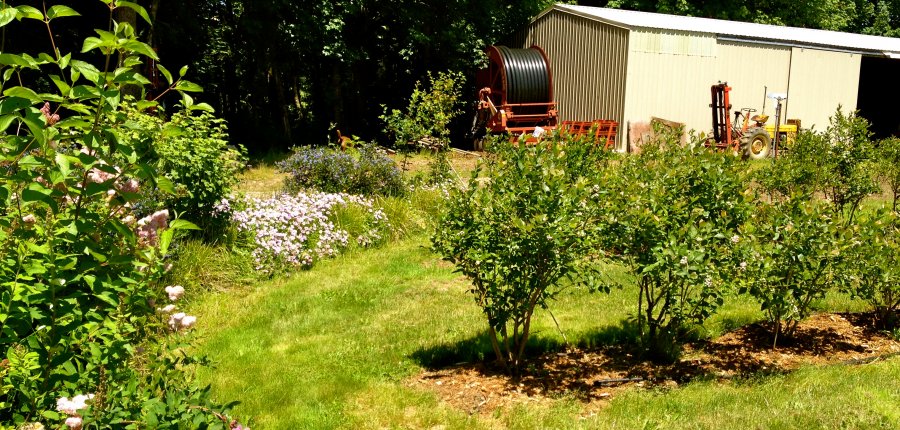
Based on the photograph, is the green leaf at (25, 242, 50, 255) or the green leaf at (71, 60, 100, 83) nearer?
the green leaf at (71, 60, 100, 83)

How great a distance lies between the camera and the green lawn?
15.3ft

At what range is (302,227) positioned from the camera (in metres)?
9.02

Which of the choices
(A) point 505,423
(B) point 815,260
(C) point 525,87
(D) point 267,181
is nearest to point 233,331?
(A) point 505,423

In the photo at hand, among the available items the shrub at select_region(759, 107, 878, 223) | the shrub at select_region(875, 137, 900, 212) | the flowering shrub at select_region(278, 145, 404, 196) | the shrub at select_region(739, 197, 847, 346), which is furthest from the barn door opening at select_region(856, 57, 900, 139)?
the shrub at select_region(739, 197, 847, 346)

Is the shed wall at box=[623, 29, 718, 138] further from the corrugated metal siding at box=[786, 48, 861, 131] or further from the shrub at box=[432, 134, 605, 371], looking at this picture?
the shrub at box=[432, 134, 605, 371]

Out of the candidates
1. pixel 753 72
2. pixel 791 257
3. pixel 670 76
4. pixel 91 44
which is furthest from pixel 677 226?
pixel 753 72

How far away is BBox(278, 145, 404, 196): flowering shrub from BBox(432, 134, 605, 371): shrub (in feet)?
17.6

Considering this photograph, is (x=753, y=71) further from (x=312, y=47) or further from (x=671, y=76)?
(x=312, y=47)

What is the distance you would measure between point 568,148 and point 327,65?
17171mm

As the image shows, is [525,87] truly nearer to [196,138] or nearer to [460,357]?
[196,138]

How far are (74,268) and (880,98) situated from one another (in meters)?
30.5

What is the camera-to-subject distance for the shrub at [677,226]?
500 centimetres

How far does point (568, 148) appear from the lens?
616cm

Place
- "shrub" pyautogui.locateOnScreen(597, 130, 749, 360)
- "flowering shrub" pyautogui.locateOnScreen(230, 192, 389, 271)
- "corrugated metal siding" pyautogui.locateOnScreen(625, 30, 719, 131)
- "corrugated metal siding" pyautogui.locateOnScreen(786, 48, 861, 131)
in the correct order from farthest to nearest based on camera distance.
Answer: "corrugated metal siding" pyautogui.locateOnScreen(786, 48, 861, 131), "corrugated metal siding" pyautogui.locateOnScreen(625, 30, 719, 131), "flowering shrub" pyautogui.locateOnScreen(230, 192, 389, 271), "shrub" pyautogui.locateOnScreen(597, 130, 749, 360)
